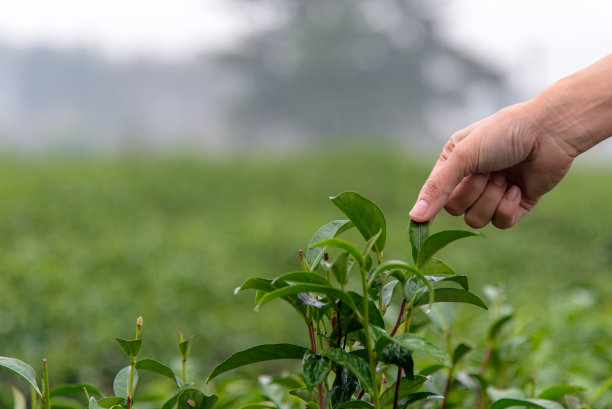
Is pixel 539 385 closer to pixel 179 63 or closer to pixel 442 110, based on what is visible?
pixel 442 110

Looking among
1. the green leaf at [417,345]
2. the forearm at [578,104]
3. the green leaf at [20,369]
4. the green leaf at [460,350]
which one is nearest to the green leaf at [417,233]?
the green leaf at [417,345]

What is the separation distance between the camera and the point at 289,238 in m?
4.35

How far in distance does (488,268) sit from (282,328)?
2.08 meters

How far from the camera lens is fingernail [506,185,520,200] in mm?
1168

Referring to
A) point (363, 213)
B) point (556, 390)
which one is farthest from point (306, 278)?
point (556, 390)

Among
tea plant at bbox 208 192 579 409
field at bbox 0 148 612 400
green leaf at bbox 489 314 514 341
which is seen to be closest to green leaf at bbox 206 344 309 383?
tea plant at bbox 208 192 579 409

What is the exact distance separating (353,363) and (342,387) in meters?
0.07

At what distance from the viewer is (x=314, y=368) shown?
2.17 ft

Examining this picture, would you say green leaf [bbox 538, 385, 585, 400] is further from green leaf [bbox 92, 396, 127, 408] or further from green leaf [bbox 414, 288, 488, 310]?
green leaf [bbox 92, 396, 127, 408]

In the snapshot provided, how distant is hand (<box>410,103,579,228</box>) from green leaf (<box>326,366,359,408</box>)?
9.5 inches

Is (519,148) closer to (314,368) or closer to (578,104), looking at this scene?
(578,104)

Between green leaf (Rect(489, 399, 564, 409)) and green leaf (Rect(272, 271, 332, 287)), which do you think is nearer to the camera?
green leaf (Rect(272, 271, 332, 287))

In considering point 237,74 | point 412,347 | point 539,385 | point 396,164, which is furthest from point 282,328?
point 237,74

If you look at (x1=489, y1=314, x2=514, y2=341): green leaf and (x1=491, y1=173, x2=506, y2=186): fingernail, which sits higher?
(x1=491, y1=173, x2=506, y2=186): fingernail
